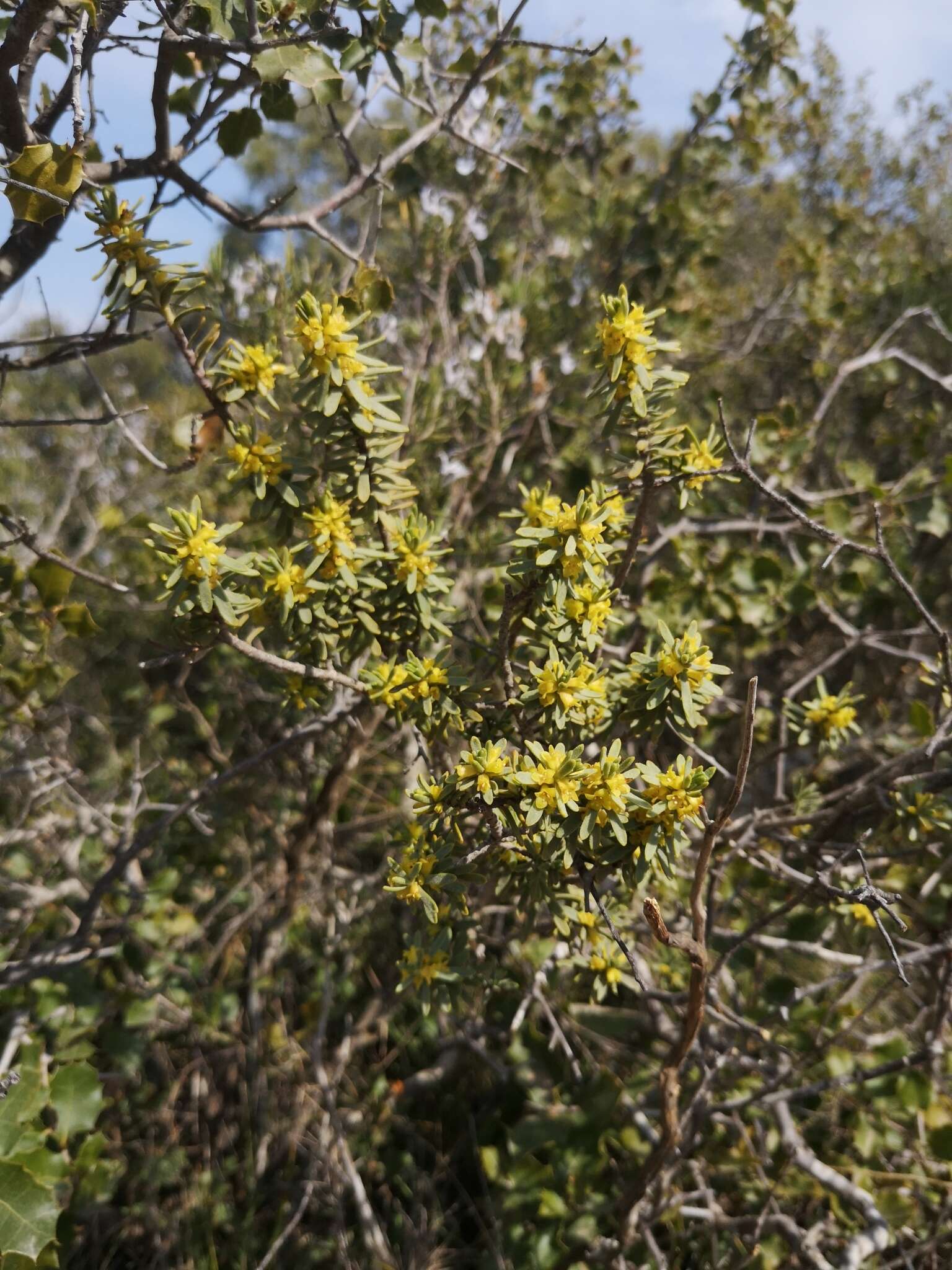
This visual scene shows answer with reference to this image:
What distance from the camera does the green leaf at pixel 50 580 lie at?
1911 millimetres

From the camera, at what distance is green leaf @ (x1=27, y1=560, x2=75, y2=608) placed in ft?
6.27

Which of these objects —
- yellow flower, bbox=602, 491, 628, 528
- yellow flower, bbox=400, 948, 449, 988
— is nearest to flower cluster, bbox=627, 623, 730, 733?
yellow flower, bbox=602, 491, 628, 528

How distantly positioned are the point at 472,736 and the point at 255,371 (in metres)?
0.74

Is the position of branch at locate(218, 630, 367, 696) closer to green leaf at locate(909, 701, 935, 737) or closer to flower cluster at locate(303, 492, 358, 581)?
flower cluster at locate(303, 492, 358, 581)

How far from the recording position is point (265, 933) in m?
2.75

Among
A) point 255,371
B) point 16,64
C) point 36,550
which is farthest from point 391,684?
point 16,64

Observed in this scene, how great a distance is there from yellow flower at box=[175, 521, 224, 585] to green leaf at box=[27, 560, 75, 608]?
0.82 meters

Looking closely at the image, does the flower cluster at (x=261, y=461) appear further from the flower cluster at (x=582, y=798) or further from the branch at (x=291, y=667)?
the flower cluster at (x=582, y=798)

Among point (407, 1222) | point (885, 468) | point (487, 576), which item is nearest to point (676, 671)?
point (487, 576)

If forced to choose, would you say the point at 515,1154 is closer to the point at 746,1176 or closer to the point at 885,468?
the point at 746,1176

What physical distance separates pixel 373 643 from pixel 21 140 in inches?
42.0

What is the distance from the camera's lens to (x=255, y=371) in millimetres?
1458

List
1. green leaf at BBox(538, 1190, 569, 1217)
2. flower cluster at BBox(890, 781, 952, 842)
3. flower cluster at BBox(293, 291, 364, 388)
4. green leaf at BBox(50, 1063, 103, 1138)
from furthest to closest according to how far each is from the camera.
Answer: green leaf at BBox(538, 1190, 569, 1217) → green leaf at BBox(50, 1063, 103, 1138) → flower cluster at BBox(890, 781, 952, 842) → flower cluster at BBox(293, 291, 364, 388)

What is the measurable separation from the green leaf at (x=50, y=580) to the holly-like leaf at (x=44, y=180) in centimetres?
80
